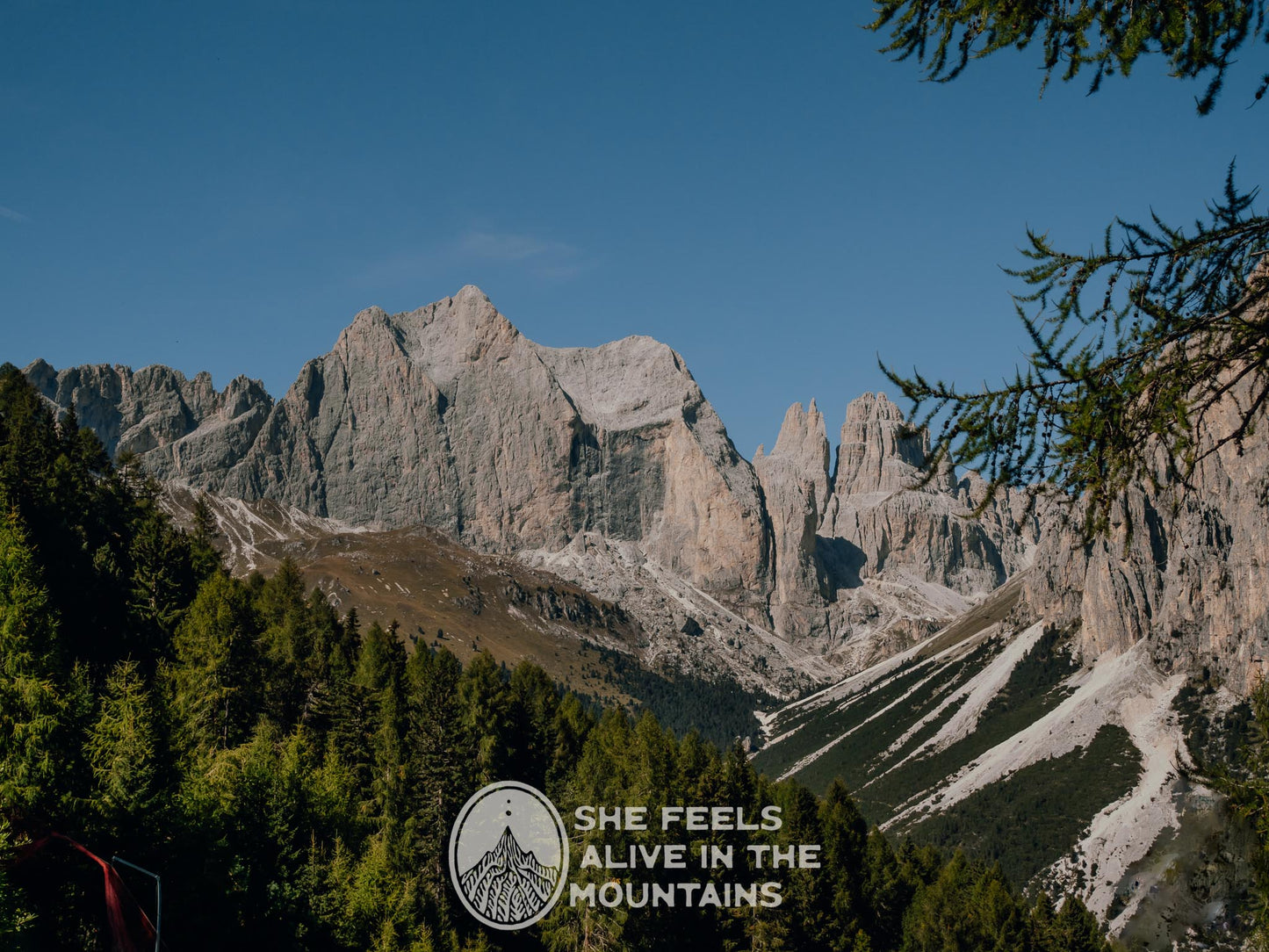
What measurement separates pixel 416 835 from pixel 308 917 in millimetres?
23320

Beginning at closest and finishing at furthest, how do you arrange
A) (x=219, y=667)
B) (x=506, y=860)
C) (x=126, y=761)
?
1. (x=126, y=761)
2. (x=219, y=667)
3. (x=506, y=860)

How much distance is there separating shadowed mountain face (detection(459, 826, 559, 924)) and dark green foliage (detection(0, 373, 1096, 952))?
154 centimetres

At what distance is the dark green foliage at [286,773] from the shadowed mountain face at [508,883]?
154 centimetres

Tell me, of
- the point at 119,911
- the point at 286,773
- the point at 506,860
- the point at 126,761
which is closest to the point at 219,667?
the point at 286,773

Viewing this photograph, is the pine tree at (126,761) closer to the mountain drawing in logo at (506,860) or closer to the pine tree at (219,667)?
the pine tree at (219,667)

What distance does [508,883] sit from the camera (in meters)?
57.2

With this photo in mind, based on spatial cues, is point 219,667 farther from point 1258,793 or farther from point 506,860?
point 1258,793

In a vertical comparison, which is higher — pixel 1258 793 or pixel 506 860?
pixel 1258 793

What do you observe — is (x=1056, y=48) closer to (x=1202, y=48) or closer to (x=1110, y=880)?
(x=1202, y=48)

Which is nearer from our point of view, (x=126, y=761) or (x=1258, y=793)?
(x=1258, y=793)

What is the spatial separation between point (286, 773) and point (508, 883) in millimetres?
19130

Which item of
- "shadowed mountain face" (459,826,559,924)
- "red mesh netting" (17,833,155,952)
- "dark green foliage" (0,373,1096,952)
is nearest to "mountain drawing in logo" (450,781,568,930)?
"shadowed mountain face" (459,826,559,924)

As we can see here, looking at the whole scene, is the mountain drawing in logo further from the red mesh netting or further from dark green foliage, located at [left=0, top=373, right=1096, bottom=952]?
the red mesh netting

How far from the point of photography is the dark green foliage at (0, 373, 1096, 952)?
27984mm
